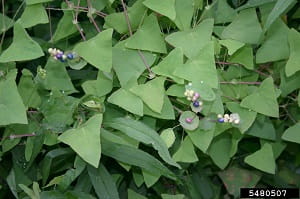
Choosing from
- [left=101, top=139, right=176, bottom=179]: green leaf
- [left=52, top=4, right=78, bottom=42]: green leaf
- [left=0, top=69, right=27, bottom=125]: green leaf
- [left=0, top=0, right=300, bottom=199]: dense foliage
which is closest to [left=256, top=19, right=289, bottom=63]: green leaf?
[left=0, top=0, right=300, bottom=199]: dense foliage

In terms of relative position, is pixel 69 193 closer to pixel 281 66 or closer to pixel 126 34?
pixel 126 34

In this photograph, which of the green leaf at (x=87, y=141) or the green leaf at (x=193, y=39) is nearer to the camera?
the green leaf at (x=87, y=141)

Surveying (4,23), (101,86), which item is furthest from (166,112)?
(4,23)

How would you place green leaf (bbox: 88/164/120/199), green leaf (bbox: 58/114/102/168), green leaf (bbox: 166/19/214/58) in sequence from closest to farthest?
1. green leaf (bbox: 58/114/102/168)
2. green leaf (bbox: 166/19/214/58)
3. green leaf (bbox: 88/164/120/199)

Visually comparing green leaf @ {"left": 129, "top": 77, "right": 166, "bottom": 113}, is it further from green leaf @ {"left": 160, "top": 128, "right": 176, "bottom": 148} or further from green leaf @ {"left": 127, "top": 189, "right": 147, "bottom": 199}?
green leaf @ {"left": 127, "top": 189, "right": 147, "bottom": 199}

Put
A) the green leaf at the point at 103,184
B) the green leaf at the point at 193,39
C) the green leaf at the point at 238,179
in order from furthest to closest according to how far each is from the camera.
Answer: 1. the green leaf at the point at 238,179
2. the green leaf at the point at 103,184
3. the green leaf at the point at 193,39

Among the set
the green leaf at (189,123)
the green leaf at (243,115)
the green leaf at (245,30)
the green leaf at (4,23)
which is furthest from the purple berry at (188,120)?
the green leaf at (4,23)

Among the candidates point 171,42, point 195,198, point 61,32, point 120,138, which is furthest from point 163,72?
point 195,198

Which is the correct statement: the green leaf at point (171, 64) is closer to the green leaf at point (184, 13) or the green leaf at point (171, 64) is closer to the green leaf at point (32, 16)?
the green leaf at point (184, 13)
